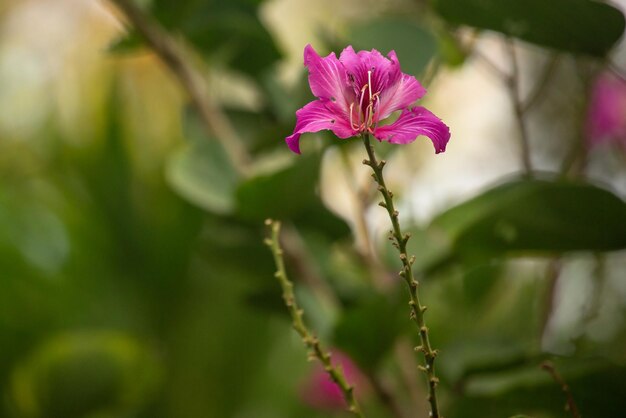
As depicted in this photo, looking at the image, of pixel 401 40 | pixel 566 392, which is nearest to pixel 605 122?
pixel 401 40

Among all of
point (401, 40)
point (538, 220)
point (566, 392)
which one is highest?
point (401, 40)

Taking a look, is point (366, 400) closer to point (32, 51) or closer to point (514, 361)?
point (514, 361)

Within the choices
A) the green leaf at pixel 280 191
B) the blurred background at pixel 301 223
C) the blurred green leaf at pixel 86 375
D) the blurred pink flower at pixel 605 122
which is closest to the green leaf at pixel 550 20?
the blurred background at pixel 301 223

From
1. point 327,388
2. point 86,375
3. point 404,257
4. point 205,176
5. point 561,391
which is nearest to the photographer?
point 404,257

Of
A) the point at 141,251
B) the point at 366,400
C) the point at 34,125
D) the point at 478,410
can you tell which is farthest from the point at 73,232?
the point at 478,410

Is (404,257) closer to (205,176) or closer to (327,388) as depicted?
(205,176)

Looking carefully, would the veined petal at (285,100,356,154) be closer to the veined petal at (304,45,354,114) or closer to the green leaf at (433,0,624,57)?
the veined petal at (304,45,354,114)
